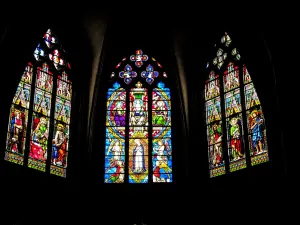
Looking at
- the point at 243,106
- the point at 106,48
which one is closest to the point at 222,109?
the point at 243,106

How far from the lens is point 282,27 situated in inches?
642

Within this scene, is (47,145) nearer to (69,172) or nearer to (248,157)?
(69,172)

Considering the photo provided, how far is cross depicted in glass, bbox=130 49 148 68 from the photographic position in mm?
19828

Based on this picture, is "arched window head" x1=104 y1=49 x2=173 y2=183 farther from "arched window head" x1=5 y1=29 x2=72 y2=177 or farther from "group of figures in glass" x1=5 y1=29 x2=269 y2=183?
"arched window head" x1=5 y1=29 x2=72 y2=177

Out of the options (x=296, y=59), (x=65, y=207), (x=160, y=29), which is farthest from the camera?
(x=160, y=29)

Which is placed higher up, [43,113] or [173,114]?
[173,114]

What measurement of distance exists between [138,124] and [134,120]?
0.16 meters

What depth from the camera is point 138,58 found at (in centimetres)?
1991

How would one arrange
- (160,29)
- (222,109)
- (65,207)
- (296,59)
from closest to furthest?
(296,59) → (65,207) → (222,109) → (160,29)

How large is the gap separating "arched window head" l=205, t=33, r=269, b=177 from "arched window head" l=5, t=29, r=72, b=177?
3611mm

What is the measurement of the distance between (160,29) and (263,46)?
3680 mm

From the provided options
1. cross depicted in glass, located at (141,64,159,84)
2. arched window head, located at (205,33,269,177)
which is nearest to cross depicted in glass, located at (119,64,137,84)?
cross depicted in glass, located at (141,64,159,84)

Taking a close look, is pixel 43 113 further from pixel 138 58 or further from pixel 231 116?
pixel 231 116

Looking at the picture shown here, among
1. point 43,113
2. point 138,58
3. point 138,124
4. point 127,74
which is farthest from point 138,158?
point 138,58
